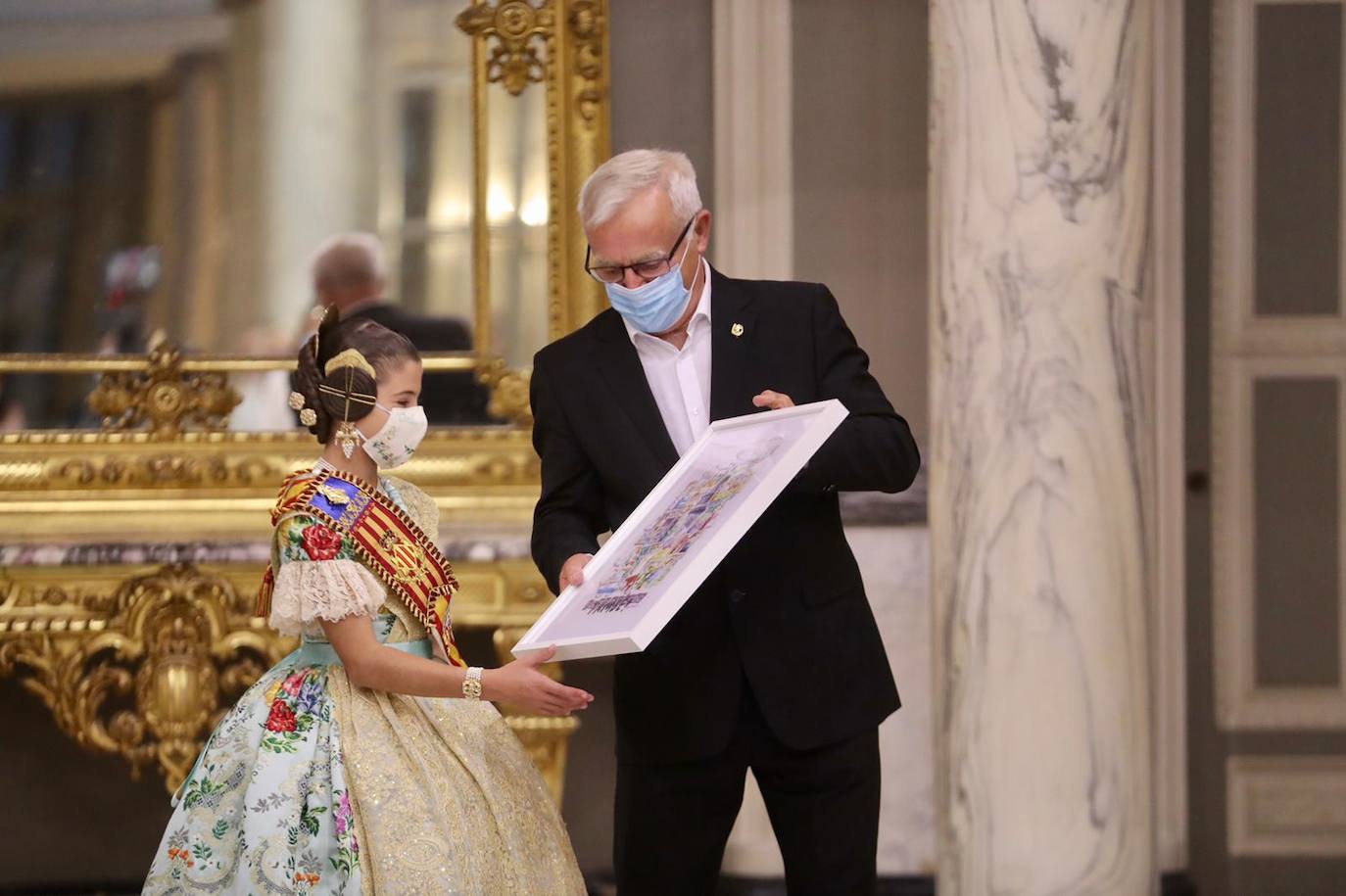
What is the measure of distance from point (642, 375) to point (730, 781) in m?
0.64

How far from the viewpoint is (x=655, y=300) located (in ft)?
8.75

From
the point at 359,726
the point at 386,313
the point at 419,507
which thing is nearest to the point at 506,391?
the point at 386,313

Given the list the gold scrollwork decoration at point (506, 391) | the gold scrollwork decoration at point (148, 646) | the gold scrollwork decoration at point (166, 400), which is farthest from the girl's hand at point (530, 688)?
the gold scrollwork decoration at point (166, 400)

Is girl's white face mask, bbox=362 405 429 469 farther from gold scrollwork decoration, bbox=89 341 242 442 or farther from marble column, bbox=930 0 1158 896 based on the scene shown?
gold scrollwork decoration, bbox=89 341 242 442

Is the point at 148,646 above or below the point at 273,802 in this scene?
below

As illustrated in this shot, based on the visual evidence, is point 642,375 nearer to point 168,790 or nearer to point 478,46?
point 478,46

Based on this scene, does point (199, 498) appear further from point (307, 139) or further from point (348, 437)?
point (348, 437)

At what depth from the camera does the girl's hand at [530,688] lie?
250 centimetres

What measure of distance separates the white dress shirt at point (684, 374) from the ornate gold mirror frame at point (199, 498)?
69.9 inches

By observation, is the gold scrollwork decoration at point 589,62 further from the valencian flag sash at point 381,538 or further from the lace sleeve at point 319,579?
the lace sleeve at point 319,579

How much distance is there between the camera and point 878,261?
4.90 metres

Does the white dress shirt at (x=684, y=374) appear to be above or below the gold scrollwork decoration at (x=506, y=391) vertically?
above

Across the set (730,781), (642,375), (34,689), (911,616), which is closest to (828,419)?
(642,375)

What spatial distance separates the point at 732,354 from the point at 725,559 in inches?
12.3
